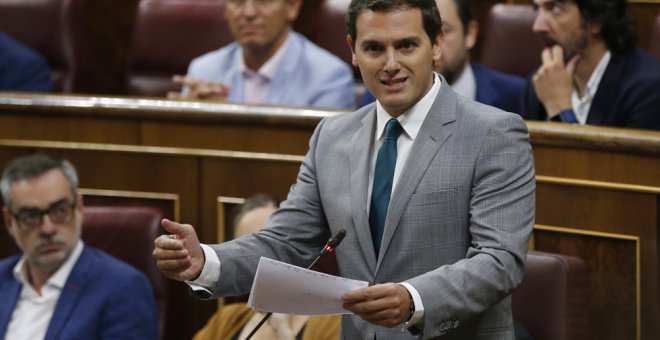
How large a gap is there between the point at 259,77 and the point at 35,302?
19.4 inches

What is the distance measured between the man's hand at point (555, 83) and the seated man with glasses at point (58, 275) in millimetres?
560

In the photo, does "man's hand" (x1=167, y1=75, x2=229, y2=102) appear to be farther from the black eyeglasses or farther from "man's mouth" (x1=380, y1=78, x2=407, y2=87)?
"man's mouth" (x1=380, y1=78, x2=407, y2=87)

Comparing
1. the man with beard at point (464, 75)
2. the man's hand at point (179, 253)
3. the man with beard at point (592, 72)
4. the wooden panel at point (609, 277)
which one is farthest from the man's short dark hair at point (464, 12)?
the man's hand at point (179, 253)

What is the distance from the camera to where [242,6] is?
1.78 metres

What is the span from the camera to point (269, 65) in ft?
5.81

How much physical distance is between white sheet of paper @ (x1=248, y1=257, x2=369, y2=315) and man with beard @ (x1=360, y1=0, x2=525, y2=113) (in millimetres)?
792

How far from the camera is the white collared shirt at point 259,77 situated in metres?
1.77

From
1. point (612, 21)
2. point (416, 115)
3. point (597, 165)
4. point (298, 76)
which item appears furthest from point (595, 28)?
point (416, 115)

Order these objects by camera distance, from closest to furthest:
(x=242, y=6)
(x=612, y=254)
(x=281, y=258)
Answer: (x=281, y=258), (x=612, y=254), (x=242, y=6)

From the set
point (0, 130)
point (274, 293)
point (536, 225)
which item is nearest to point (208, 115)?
point (0, 130)

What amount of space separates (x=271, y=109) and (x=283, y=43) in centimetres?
28

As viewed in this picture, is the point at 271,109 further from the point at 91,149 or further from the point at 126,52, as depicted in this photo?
the point at 126,52

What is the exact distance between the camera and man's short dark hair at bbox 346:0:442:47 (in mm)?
902

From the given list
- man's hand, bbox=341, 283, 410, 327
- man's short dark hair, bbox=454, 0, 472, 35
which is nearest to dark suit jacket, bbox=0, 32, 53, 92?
man's short dark hair, bbox=454, 0, 472, 35
